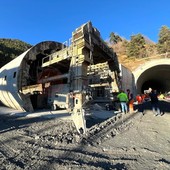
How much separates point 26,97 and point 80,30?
290 inches

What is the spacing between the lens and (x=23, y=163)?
4379 millimetres

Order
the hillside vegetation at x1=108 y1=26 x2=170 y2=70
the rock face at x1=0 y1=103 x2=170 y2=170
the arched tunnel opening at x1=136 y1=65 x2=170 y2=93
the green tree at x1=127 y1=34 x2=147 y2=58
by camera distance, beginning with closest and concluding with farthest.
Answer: the rock face at x1=0 y1=103 x2=170 y2=170, the arched tunnel opening at x1=136 y1=65 x2=170 y2=93, the green tree at x1=127 y1=34 x2=147 y2=58, the hillside vegetation at x1=108 y1=26 x2=170 y2=70

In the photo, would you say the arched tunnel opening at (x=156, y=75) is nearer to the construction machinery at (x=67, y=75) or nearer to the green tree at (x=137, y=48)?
the green tree at (x=137, y=48)

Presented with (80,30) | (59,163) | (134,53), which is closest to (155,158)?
(59,163)

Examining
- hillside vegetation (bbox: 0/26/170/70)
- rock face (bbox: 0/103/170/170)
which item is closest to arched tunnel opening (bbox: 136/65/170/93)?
hillside vegetation (bbox: 0/26/170/70)

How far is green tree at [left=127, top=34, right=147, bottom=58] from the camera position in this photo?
164ft

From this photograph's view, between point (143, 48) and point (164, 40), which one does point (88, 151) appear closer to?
point (143, 48)

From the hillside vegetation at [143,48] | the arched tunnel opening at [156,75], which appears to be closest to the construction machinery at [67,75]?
the arched tunnel opening at [156,75]

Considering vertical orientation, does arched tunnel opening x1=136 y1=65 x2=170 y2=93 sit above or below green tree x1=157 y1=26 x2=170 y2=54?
below

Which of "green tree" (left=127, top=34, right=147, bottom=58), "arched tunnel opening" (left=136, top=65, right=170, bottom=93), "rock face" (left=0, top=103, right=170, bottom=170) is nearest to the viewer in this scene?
"rock face" (left=0, top=103, right=170, bottom=170)

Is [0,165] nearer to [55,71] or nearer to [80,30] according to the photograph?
[80,30]

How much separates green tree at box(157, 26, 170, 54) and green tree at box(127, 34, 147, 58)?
4340 mm

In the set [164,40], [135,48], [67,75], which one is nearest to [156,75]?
[135,48]

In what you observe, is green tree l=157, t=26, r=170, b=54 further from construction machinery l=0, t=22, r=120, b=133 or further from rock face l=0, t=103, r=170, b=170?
rock face l=0, t=103, r=170, b=170
